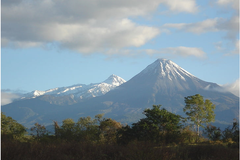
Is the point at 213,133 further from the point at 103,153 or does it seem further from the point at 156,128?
the point at 103,153

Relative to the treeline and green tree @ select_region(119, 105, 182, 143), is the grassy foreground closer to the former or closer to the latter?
the treeline

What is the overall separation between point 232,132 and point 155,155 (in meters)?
39.1

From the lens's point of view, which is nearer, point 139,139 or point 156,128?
point 139,139

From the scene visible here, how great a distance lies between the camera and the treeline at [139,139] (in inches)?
687

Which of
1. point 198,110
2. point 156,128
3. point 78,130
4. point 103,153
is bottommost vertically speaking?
point 78,130

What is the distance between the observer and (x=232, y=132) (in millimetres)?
50812

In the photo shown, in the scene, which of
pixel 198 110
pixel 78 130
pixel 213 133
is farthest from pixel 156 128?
pixel 78 130

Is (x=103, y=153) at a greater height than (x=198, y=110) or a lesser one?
lesser

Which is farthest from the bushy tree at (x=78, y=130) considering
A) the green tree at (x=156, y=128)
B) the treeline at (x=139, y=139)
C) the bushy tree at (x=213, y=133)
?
the bushy tree at (x=213, y=133)

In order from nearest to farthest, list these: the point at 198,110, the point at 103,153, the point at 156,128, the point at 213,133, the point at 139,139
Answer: the point at 103,153, the point at 139,139, the point at 156,128, the point at 213,133, the point at 198,110

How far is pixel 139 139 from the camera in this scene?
43344 mm

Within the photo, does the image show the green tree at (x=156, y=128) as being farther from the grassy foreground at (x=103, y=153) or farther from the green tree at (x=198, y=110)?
the grassy foreground at (x=103, y=153)

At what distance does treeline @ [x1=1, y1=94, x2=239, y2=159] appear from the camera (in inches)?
687

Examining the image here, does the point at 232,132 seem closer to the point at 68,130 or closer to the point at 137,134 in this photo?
the point at 137,134
